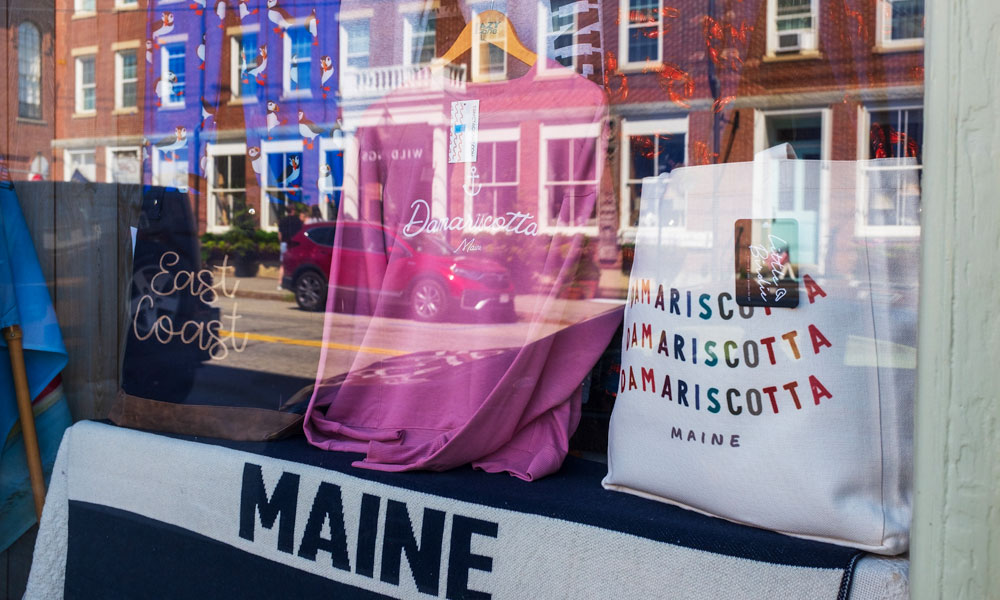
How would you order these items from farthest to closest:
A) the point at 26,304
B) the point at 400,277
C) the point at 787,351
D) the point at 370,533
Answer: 1. the point at 26,304
2. the point at 400,277
3. the point at 370,533
4. the point at 787,351

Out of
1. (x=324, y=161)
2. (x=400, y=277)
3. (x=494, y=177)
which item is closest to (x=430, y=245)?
(x=400, y=277)

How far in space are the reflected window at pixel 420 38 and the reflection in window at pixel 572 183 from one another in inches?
17.1

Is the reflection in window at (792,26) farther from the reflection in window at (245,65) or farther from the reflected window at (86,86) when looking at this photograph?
the reflected window at (86,86)

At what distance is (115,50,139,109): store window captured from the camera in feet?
7.44

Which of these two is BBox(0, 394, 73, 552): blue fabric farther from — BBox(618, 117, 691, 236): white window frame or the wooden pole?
BBox(618, 117, 691, 236): white window frame

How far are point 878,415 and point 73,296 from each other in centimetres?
214

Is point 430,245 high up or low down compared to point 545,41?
down

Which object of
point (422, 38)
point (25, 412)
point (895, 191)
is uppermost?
point (422, 38)

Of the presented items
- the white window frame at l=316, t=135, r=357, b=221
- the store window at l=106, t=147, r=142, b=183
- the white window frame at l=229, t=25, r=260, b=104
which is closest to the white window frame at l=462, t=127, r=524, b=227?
the white window frame at l=316, t=135, r=357, b=221

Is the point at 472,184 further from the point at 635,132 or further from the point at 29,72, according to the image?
the point at 29,72

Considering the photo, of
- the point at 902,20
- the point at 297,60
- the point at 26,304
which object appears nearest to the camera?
the point at 902,20

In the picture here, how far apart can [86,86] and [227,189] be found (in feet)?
1.99

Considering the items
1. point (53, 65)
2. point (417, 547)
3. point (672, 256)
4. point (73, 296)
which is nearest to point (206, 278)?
point (73, 296)

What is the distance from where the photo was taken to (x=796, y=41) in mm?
1701
